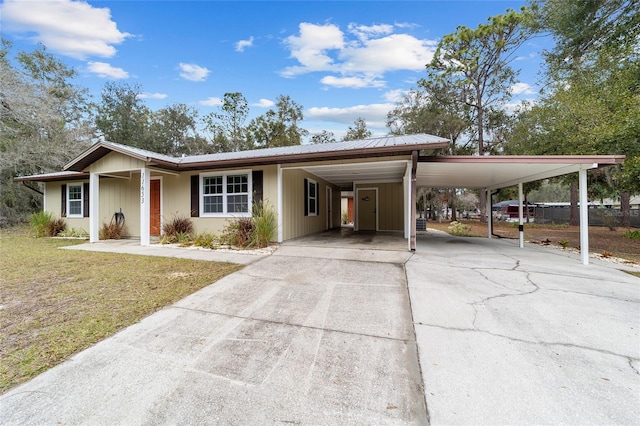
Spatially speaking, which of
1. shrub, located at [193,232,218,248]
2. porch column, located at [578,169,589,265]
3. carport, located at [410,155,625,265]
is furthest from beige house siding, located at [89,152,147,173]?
porch column, located at [578,169,589,265]

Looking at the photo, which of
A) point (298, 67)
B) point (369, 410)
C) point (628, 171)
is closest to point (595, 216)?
point (628, 171)

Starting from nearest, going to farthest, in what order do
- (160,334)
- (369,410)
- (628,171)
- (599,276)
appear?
(369,410) → (160,334) → (599,276) → (628,171)

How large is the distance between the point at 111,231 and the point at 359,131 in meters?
20.3

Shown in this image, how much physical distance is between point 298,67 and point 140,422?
1668 centimetres

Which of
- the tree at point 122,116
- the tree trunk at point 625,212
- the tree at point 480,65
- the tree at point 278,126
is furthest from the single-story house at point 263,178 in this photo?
the tree at point 278,126

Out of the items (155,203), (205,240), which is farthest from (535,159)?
(155,203)

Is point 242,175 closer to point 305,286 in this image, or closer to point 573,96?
point 305,286

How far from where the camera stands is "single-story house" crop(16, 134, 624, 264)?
651 centimetres

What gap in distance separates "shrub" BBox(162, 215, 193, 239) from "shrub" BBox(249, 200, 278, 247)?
8.78 ft

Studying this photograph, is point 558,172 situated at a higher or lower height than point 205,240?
higher

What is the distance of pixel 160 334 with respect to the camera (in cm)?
271

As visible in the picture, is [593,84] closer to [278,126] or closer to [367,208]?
[367,208]

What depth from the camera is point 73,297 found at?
12.0 ft

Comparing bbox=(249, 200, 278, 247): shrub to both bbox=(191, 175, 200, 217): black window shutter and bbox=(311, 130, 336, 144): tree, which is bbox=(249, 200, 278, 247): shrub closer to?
bbox=(191, 175, 200, 217): black window shutter
